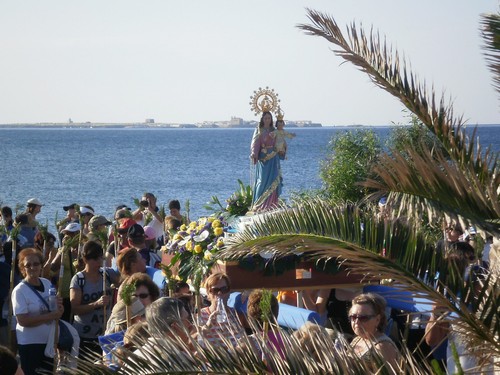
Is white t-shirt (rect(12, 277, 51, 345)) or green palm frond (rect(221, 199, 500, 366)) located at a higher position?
green palm frond (rect(221, 199, 500, 366))

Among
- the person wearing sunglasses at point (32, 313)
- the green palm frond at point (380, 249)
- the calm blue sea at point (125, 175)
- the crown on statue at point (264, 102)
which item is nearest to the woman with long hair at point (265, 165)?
the crown on statue at point (264, 102)

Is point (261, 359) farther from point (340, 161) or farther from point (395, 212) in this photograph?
point (340, 161)

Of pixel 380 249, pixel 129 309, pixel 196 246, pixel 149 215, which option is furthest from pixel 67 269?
pixel 380 249

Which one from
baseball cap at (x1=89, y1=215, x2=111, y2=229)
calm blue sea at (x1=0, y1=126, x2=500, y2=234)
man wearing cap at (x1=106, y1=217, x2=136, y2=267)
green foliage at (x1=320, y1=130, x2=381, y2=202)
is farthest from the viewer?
calm blue sea at (x1=0, y1=126, x2=500, y2=234)

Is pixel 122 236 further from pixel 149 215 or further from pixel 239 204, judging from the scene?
pixel 239 204

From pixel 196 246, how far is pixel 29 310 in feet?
6.21

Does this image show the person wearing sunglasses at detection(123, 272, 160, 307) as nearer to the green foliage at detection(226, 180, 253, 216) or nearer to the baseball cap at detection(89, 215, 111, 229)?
the baseball cap at detection(89, 215, 111, 229)

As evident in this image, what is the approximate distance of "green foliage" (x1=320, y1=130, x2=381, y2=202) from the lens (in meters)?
18.8

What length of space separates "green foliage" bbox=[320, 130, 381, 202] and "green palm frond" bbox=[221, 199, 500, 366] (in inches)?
488

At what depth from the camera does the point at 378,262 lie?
195 inches

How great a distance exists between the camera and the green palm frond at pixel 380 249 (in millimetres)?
4426

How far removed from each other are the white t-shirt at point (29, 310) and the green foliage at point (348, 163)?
35.5ft

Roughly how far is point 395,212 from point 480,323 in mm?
978

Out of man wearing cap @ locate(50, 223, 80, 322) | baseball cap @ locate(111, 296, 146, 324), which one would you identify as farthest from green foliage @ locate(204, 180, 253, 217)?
baseball cap @ locate(111, 296, 146, 324)
